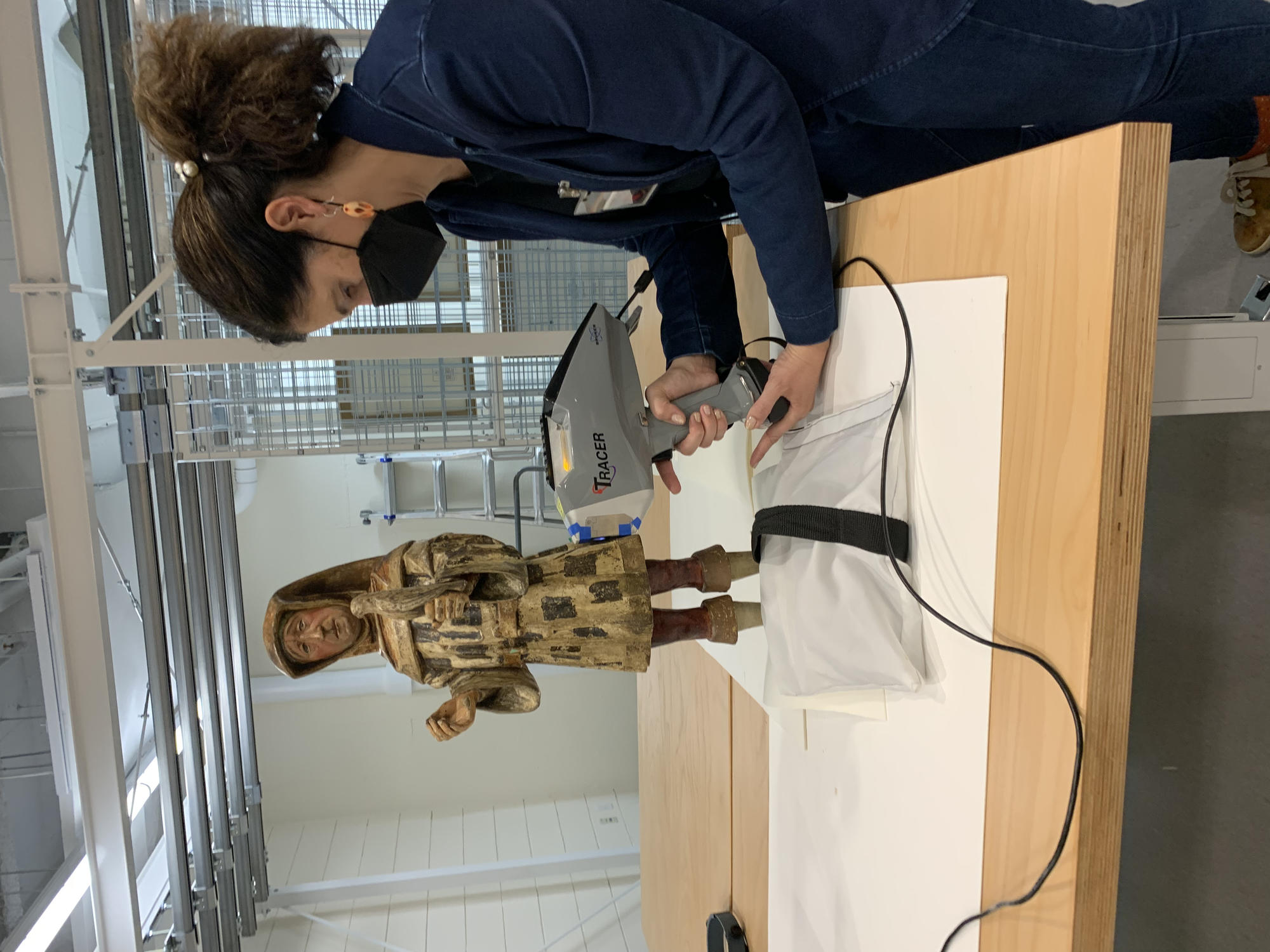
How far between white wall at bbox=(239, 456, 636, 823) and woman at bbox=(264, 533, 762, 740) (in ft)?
5.01

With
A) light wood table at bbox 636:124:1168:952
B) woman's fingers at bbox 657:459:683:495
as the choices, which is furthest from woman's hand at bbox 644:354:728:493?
light wood table at bbox 636:124:1168:952

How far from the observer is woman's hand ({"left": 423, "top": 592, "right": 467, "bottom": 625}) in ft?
2.90

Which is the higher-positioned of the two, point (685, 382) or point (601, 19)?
point (601, 19)

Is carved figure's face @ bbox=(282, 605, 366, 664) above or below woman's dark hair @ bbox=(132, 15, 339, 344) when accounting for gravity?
below

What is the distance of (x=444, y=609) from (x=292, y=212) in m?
0.41

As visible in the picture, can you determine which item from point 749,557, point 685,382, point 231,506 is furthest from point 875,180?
point 231,506

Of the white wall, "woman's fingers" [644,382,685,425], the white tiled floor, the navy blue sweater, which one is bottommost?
the white tiled floor

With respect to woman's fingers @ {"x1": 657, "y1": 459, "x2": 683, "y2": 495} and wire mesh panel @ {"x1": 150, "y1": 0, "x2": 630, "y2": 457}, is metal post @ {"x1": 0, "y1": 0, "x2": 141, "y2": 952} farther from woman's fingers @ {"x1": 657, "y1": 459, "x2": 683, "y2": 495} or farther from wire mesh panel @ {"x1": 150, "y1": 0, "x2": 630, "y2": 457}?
woman's fingers @ {"x1": 657, "y1": 459, "x2": 683, "y2": 495}

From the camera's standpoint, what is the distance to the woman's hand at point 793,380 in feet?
2.76

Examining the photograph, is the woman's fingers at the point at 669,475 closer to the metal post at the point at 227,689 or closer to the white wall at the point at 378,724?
the metal post at the point at 227,689

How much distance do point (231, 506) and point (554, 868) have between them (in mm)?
1257

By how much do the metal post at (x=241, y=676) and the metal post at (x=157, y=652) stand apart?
49cm

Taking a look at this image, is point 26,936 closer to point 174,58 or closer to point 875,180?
point 174,58

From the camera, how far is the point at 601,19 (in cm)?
60
